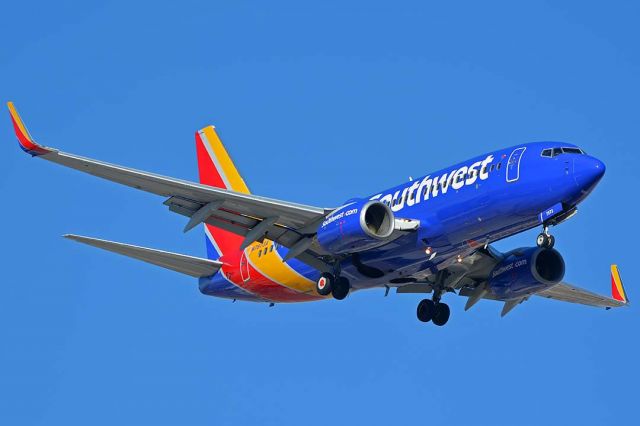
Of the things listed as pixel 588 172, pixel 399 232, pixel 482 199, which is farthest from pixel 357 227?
pixel 588 172

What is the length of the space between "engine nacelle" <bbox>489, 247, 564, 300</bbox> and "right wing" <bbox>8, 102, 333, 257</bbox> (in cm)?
759

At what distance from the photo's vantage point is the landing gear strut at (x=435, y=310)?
50000mm

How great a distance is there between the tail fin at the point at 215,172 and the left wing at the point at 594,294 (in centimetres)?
1318

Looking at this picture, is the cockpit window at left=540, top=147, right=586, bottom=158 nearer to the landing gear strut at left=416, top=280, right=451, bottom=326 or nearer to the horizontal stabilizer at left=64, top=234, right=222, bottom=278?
the landing gear strut at left=416, top=280, right=451, bottom=326

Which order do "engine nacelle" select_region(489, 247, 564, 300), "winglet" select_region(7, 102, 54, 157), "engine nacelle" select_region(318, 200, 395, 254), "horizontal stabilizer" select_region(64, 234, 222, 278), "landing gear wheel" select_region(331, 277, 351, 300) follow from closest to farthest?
"winglet" select_region(7, 102, 54, 157)
"engine nacelle" select_region(318, 200, 395, 254)
"horizontal stabilizer" select_region(64, 234, 222, 278)
"landing gear wheel" select_region(331, 277, 351, 300)
"engine nacelle" select_region(489, 247, 564, 300)

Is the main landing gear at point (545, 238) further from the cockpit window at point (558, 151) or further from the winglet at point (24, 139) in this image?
the winglet at point (24, 139)

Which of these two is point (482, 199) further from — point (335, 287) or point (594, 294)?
point (594, 294)

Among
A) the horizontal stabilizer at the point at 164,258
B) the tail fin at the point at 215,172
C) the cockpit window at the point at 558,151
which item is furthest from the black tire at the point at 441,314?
the cockpit window at the point at 558,151

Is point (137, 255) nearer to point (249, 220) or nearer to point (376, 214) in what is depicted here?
point (249, 220)

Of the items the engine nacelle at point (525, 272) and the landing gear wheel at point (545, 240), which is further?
the engine nacelle at point (525, 272)

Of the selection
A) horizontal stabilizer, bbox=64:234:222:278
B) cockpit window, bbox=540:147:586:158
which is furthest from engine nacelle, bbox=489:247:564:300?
horizontal stabilizer, bbox=64:234:222:278

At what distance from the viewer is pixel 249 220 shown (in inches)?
1820

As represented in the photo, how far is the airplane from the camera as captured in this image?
42.1 m

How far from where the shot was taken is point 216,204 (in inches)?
1752
